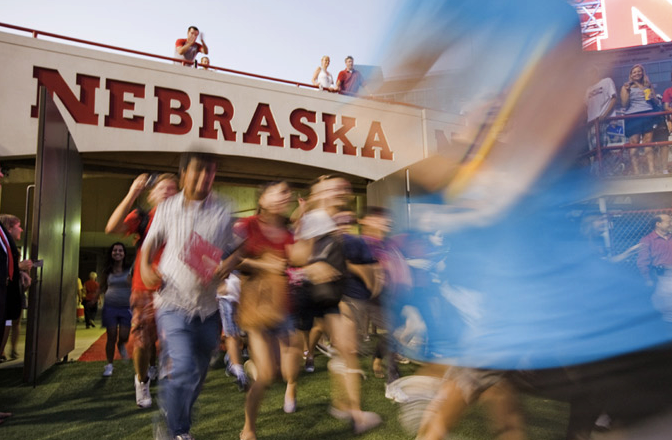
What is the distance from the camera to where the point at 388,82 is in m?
1.49

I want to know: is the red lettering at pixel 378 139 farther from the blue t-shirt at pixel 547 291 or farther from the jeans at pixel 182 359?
the jeans at pixel 182 359

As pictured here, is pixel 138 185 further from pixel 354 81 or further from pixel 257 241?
pixel 354 81

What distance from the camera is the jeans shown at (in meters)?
2.57

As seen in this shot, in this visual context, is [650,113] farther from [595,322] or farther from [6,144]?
[6,144]

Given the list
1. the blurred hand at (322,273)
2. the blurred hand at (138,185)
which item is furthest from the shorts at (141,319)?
the blurred hand at (322,273)

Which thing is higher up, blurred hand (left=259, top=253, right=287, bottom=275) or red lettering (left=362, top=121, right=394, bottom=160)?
red lettering (left=362, top=121, right=394, bottom=160)

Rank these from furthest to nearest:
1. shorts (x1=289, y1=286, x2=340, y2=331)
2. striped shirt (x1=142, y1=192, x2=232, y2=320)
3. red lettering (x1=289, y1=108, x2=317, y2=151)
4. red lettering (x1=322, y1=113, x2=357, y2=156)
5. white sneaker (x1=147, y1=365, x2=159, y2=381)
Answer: red lettering (x1=322, y1=113, x2=357, y2=156), red lettering (x1=289, y1=108, x2=317, y2=151), white sneaker (x1=147, y1=365, x2=159, y2=381), shorts (x1=289, y1=286, x2=340, y2=331), striped shirt (x1=142, y1=192, x2=232, y2=320)

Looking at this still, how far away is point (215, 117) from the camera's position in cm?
963

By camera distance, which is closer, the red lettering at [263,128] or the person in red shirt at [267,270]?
the person in red shirt at [267,270]

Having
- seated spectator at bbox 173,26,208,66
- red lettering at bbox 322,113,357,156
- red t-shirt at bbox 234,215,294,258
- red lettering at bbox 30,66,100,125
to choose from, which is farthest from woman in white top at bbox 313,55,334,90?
red t-shirt at bbox 234,215,294,258

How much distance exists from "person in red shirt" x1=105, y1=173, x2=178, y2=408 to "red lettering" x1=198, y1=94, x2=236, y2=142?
569 centimetres

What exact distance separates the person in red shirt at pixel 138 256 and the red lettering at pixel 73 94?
5472 millimetres

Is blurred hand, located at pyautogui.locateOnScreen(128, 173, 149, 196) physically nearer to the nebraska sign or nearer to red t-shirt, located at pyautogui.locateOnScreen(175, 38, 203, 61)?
the nebraska sign

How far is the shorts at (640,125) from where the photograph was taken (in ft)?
28.8
